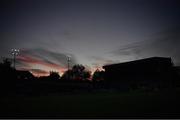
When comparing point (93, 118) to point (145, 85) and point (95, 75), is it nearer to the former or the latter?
point (145, 85)

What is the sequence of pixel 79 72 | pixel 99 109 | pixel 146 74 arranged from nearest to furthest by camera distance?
1. pixel 99 109
2. pixel 146 74
3. pixel 79 72

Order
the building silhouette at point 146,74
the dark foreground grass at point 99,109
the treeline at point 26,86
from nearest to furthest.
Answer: the dark foreground grass at point 99,109 < the treeline at point 26,86 < the building silhouette at point 146,74

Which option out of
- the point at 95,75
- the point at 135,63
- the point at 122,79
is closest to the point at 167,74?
the point at 135,63

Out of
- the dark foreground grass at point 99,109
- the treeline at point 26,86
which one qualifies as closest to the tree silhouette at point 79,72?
the treeline at point 26,86

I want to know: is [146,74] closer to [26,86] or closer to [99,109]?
[26,86]

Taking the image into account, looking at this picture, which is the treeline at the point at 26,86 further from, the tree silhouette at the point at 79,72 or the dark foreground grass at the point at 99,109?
the tree silhouette at the point at 79,72

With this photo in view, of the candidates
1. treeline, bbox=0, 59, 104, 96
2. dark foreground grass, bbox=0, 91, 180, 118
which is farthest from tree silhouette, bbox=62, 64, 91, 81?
dark foreground grass, bbox=0, 91, 180, 118

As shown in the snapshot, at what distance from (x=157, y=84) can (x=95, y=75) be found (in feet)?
216

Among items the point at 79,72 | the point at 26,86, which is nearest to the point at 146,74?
the point at 26,86

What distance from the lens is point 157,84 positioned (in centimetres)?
4975

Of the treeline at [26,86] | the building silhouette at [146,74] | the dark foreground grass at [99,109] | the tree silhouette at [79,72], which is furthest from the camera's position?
the tree silhouette at [79,72]

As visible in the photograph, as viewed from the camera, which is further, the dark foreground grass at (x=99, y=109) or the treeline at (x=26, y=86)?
the treeline at (x=26, y=86)

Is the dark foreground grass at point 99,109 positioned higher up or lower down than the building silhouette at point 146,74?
lower down

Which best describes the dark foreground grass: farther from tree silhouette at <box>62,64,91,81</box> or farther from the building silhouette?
tree silhouette at <box>62,64,91,81</box>
